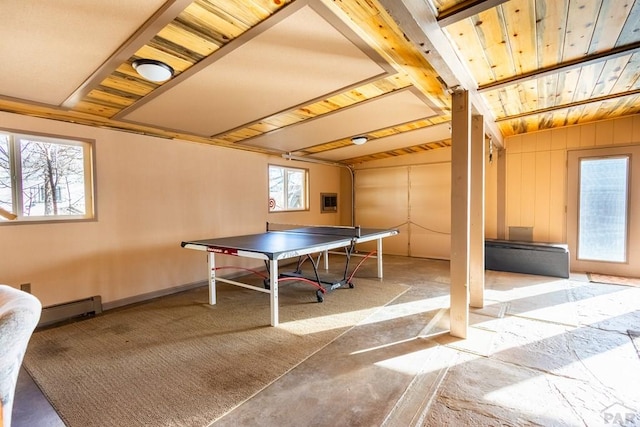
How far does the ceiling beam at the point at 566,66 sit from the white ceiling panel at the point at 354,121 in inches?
29.6

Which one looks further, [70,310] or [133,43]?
[70,310]

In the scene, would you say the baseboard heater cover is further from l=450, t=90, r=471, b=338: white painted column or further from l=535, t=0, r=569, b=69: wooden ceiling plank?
l=535, t=0, r=569, b=69: wooden ceiling plank

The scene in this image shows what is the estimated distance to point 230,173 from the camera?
209 inches

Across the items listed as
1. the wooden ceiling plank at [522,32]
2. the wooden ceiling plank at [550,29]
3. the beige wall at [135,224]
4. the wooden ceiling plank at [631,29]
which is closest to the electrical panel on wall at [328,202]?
the beige wall at [135,224]

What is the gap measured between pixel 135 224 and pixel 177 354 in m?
2.19

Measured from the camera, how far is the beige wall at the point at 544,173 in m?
5.16

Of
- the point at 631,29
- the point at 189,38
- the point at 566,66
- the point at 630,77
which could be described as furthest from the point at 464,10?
the point at 630,77

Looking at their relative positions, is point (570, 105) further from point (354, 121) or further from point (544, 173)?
point (354, 121)

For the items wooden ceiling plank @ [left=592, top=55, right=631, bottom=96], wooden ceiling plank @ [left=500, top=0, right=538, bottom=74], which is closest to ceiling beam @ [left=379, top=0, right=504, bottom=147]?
wooden ceiling plank @ [left=500, top=0, right=538, bottom=74]

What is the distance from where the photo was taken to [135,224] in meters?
4.08

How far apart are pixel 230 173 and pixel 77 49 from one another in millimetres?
3260

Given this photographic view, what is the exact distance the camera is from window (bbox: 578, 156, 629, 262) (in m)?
4.94

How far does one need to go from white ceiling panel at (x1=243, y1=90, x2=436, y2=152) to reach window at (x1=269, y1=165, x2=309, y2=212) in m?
0.99

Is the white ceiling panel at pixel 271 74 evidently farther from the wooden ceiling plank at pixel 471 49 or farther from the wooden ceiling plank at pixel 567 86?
the wooden ceiling plank at pixel 567 86
